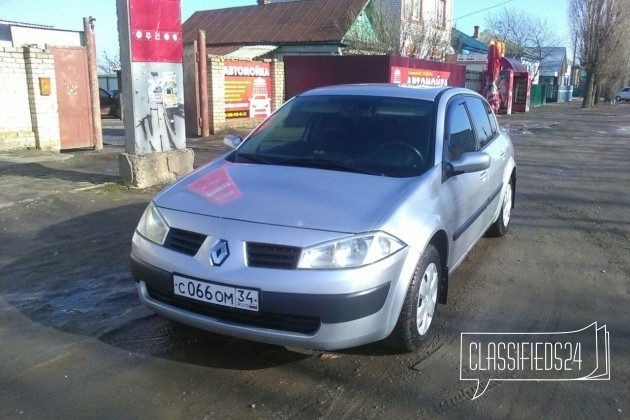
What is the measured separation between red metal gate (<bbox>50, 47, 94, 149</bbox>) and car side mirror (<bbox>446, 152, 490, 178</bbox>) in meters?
10.2

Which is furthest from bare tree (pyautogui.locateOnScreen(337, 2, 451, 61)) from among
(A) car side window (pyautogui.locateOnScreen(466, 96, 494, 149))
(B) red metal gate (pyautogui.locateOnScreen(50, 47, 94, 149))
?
(A) car side window (pyautogui.locateOnScreen(466, 96, 494, 149))

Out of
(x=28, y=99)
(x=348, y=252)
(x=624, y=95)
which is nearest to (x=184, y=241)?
(x=348, y=252)

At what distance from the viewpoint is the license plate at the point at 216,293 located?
9.93 feet

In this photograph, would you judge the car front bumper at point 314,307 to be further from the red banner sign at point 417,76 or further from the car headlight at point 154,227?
the red banner sign at point 417,76

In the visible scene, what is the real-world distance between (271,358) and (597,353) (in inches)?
81.9

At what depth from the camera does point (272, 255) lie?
3.07 metres

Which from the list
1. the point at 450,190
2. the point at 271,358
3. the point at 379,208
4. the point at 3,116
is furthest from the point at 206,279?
the point at 3,116

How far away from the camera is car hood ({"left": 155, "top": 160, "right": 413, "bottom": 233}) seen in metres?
3.20

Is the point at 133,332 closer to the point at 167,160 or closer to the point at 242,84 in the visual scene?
the point at 167,160

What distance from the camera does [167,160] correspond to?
8555 mm

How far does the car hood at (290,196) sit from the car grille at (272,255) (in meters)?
0.15

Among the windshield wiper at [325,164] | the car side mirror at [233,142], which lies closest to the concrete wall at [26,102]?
the car side mirror at [233,142]

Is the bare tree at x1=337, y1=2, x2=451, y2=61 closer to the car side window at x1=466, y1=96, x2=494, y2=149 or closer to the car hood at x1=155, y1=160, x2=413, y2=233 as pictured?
the car side window at x1=466, y1=96, x2=494, y2=149

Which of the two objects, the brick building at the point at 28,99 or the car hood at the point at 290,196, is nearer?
the car hood at the point at 290,196
